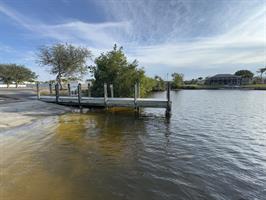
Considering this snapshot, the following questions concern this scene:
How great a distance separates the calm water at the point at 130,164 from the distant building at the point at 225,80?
10952 centimetres

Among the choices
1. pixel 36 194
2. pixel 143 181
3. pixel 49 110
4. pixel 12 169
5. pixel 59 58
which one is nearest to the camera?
pixel 36 194

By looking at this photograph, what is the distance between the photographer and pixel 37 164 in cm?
789

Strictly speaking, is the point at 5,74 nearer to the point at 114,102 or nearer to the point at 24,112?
the point at 24,112

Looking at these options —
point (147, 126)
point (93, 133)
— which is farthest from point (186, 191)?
point (147, 126)

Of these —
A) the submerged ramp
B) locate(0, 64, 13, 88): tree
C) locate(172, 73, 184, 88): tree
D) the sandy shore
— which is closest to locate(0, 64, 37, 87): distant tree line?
locate(0, 64, 13, 88): tree

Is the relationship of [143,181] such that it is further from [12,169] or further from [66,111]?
[66,111]

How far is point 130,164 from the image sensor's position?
8.12 meters

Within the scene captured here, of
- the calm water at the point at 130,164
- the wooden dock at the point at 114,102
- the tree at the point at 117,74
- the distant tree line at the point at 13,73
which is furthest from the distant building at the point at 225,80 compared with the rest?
the calm water at the point at 130,164

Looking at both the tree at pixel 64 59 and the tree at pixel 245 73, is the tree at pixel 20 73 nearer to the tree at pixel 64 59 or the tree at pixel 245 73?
the tree at pixel 64 59

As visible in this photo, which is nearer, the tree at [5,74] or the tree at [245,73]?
the tree at [5,74]

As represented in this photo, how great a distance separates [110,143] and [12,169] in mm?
4397

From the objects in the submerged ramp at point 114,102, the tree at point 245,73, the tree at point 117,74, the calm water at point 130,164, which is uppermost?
the tree at point 245,73

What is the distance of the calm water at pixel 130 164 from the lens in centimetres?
615

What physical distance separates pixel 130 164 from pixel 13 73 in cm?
6107
